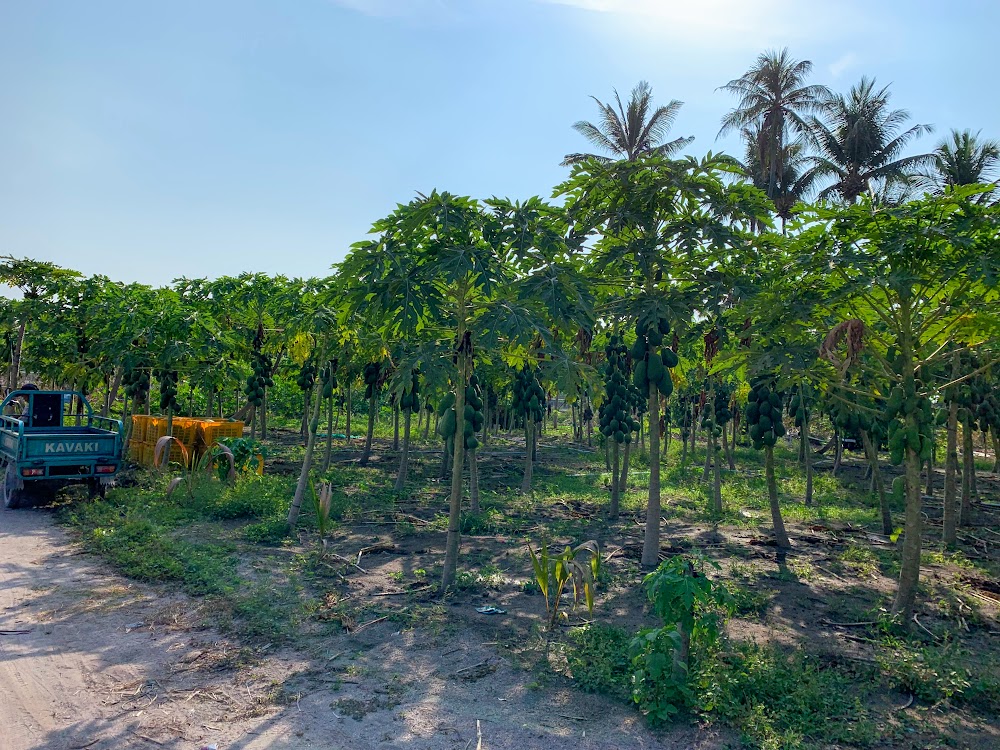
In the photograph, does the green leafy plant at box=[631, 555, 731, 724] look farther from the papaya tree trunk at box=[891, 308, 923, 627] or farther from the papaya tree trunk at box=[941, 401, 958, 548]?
the papaya tree trunk at box=[941, 401, 958, 548]

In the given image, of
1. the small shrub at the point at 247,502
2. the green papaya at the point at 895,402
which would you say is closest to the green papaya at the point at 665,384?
the green papaya at the point at 895,402

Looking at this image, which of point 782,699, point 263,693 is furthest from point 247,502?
point 782,699

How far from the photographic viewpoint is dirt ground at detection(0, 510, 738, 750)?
4.89 m

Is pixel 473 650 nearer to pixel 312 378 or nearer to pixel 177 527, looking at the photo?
pixel 177 527

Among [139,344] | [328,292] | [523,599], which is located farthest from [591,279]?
[139,344]

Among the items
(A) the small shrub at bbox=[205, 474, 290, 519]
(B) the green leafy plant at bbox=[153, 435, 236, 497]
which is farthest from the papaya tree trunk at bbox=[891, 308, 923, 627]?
(B) the green leafy plant at bbox=[153, 435, 236, 497]

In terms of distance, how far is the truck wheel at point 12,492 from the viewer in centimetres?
1274

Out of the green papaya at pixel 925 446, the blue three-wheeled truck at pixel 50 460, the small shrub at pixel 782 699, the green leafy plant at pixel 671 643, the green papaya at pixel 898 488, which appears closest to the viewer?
the small shrub at pixel 782 699

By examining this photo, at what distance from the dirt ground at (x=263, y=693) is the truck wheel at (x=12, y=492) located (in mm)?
6443

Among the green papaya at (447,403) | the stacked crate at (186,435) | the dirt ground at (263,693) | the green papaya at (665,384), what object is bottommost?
the dirt ground at (263,693)

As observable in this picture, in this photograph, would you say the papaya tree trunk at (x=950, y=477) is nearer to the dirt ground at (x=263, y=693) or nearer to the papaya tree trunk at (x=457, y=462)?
the papaya tree trunk at (x=457, y=462)

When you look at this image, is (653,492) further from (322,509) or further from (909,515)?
(322,509)

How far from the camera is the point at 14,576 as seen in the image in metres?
8.51

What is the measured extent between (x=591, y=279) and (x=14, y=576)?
8.59 m
